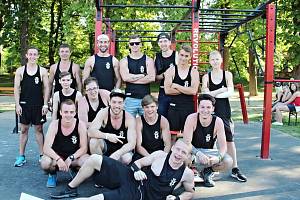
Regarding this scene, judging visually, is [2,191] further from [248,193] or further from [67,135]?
[248,193]

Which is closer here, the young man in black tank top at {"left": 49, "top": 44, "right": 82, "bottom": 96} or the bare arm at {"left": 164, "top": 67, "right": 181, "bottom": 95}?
the bare arm at {"left": 164, "top": 67, "right": 181, "bottom": 95}

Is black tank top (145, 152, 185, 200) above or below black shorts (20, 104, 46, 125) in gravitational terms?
below

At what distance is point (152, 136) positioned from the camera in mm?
4168

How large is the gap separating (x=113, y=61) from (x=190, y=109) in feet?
3.69

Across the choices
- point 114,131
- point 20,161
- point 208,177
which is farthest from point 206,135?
point 20,161

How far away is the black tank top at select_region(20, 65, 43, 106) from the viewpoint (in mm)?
5102

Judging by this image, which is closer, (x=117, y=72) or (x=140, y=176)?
(x=140, y=176)

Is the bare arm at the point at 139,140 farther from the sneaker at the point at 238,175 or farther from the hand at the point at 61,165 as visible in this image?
the sneaker at the point at 238,175

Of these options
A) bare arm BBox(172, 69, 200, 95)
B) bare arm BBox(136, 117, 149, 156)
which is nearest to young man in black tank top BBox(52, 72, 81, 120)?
bare arm BBox(136, 117, 149, 156)

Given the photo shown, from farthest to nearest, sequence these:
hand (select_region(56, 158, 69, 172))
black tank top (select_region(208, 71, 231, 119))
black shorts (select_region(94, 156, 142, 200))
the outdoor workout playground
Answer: black tank top (select_region(208, 71, 231, 119))
the outdoor workout playground
hand (select_region(56, 158, 69, 172))
black shorts (select_region(94, 156, 142, 200))

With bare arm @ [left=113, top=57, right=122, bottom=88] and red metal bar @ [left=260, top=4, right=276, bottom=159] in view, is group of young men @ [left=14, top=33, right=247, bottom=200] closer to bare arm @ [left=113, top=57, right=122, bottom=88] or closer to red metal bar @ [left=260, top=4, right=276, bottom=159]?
bare arm @ [left=113, top=57, right=122, bottom=88]

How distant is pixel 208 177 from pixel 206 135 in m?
0.54

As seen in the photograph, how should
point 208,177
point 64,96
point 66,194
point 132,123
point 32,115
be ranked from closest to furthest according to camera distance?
point 66,194 < point 132,123 < point 208,177 < point 64,96 < point 32,115

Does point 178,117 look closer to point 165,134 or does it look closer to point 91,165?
point 165,134
